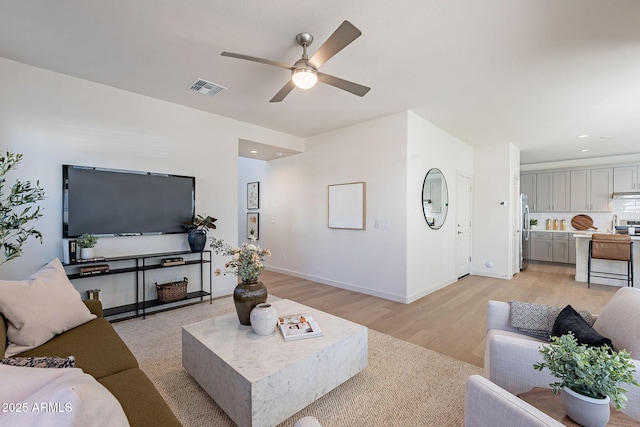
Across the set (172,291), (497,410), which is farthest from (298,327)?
(172,291)

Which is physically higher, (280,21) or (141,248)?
(280,21)

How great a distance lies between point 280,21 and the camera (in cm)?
211

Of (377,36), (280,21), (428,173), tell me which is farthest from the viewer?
(428,173)

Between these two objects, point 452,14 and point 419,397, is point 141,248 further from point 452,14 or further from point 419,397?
point 452,14

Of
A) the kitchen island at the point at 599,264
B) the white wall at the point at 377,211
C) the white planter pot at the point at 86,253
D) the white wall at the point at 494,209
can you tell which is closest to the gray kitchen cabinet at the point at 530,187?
the white wall at the point at 494,209

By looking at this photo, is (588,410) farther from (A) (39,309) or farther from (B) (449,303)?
(B) (449,303)

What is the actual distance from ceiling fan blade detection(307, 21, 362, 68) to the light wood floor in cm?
270

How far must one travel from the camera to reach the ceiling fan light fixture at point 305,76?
2.25 m

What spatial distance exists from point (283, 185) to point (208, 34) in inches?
146

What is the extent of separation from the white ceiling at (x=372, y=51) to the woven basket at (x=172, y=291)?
2.40 metres

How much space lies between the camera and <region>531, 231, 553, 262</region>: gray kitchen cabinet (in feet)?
23.8

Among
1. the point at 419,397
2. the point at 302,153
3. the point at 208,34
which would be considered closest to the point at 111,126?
the point at 208,34

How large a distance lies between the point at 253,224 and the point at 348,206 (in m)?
2.87

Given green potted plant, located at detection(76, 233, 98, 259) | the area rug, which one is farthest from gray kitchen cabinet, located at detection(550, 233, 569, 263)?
green potted plant, located at detection(76, 233, 98, 259)
